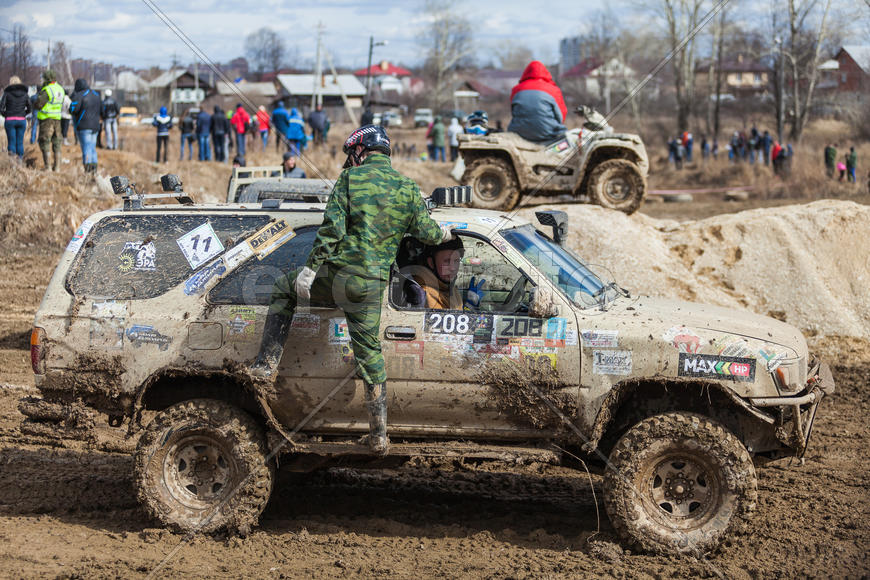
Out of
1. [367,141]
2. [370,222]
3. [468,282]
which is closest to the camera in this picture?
[370,222]

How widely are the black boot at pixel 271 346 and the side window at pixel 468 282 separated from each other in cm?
71

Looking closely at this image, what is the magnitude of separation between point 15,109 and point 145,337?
43.3ft

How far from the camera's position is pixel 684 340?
5.61m

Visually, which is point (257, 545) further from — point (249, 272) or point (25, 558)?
point (249, 272)

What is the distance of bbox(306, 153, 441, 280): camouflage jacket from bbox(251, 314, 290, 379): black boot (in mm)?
468

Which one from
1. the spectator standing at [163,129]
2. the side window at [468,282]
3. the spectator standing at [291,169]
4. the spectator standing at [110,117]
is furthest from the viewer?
the spectator standing at [163,129]

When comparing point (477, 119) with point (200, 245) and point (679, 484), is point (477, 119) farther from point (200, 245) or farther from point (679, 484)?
point (679, 484)

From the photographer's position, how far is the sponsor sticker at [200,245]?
6125 millimetres

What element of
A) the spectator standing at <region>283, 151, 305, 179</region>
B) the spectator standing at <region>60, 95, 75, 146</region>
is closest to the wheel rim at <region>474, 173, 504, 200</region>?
the spectator standing at <region>283, 151, 305, 179</region>

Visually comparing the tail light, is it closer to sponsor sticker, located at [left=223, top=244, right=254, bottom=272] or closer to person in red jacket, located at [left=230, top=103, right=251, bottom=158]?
sponsor sticker, located at [left=223, top=244, right=254, bottom=272]

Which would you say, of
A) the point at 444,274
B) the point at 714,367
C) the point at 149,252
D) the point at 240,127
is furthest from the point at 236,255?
the point at 240,127

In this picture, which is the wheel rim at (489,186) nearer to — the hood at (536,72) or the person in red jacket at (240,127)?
the hood at (536,72)

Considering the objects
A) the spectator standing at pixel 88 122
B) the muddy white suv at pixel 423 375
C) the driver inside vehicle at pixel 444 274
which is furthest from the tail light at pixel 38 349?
the spectator standing at pixel 88 122

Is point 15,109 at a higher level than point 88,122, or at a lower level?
higher
